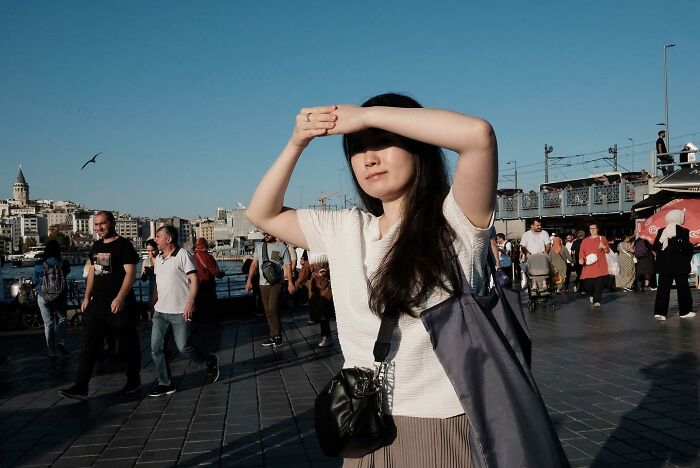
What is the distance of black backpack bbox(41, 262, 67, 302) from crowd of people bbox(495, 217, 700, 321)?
656 cm

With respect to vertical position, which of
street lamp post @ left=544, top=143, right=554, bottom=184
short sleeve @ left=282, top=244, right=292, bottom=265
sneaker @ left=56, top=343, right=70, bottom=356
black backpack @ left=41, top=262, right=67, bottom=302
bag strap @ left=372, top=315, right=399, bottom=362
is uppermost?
street lamp post @ left=544, top=143, right=554, bottom=184

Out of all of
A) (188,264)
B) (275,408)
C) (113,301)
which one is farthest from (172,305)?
(275,408)

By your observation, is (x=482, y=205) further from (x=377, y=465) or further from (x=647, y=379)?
(x=647, y=379)

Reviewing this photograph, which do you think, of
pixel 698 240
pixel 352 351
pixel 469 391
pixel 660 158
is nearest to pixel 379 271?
pixel 352 351

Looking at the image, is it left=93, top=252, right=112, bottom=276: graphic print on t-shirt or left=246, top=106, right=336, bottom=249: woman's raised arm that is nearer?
left=246, top=106, right=336, bottom=249: woman's raised arm

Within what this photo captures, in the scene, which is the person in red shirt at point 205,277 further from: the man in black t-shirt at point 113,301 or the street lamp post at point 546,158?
the street lamp post at point 546,158

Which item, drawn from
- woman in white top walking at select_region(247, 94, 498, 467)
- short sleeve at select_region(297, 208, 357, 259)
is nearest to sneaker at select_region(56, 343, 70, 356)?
short sleeve at select_region(297, 208, 357, 259)

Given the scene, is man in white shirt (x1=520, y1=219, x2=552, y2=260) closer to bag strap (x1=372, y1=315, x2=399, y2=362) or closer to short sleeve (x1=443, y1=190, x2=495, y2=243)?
short sleeve (x1=443, y1=190, x2=495, y2=243)

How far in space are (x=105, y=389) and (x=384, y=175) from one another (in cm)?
661

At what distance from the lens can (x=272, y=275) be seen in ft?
33.5

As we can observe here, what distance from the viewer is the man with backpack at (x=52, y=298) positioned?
33.0ft

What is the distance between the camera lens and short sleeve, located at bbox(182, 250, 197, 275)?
7.55 metres

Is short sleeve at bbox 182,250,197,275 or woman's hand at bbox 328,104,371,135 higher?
woman's hand at bbox 328,104,371,135

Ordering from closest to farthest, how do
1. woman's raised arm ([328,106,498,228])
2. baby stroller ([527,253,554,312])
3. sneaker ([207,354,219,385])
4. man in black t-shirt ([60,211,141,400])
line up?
woman's raised arm ([328,106,498,228])
man in black t-shirt ([60,211,141,400])
sneaker ([207,354,219,385])
baby stroller ([527,253,554,312])
